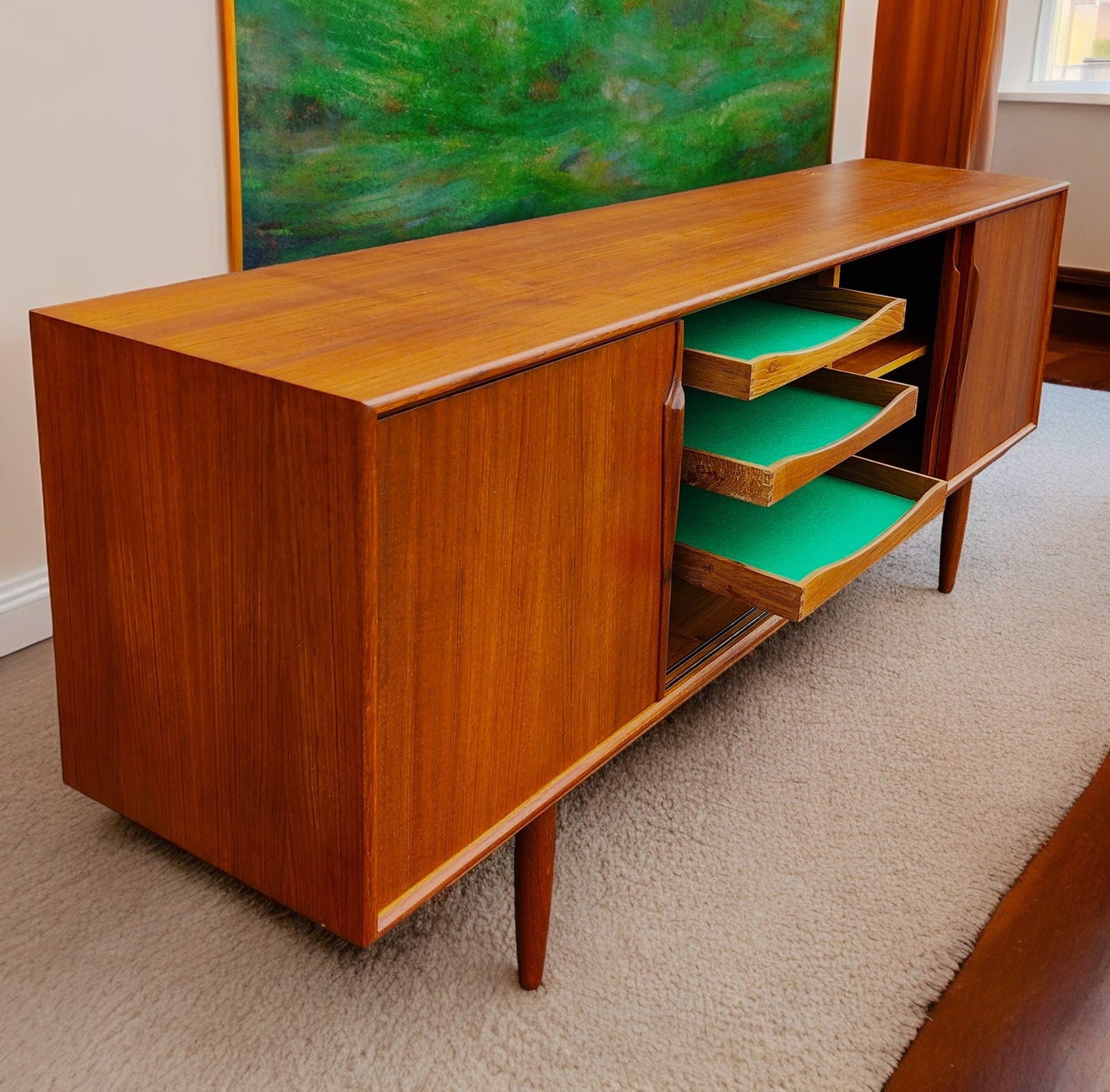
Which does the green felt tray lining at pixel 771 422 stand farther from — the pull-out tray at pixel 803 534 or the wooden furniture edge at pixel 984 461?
the wooden furniture edge at pixel 984 461

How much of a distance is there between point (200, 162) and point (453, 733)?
0.97 metres

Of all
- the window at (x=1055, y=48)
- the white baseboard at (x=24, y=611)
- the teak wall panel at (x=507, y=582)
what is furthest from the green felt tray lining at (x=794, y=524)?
the window at (x=1055, y=48)

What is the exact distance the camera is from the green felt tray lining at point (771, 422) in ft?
4.58

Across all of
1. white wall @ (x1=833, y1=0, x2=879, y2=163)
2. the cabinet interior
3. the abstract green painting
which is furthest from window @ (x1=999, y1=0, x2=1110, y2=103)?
the cabinet interior

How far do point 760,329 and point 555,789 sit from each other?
65cm

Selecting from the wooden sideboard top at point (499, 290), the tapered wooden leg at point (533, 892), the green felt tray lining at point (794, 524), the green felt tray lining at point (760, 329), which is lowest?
the tapered wooden leg at point (533, 892)

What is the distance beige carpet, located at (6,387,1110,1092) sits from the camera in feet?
3.66

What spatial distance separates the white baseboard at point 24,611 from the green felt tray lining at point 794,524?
0.88 m

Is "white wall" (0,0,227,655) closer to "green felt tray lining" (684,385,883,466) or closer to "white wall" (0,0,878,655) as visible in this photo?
"white wall" (0,0,878,655)

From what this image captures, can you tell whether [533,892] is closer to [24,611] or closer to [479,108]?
[24,611]

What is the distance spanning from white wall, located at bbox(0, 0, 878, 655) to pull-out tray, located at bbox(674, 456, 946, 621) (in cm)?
77

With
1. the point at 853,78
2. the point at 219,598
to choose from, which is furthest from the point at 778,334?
the point at 853,78

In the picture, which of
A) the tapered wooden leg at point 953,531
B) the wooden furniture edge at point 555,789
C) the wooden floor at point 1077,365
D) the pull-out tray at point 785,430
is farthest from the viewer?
the wooden floor at point 1077,365

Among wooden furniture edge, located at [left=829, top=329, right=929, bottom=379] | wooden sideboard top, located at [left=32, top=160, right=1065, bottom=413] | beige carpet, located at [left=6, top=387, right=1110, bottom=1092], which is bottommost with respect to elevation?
beige carpet, located at [left=6, top=387, right=1110, bottom=1092]
